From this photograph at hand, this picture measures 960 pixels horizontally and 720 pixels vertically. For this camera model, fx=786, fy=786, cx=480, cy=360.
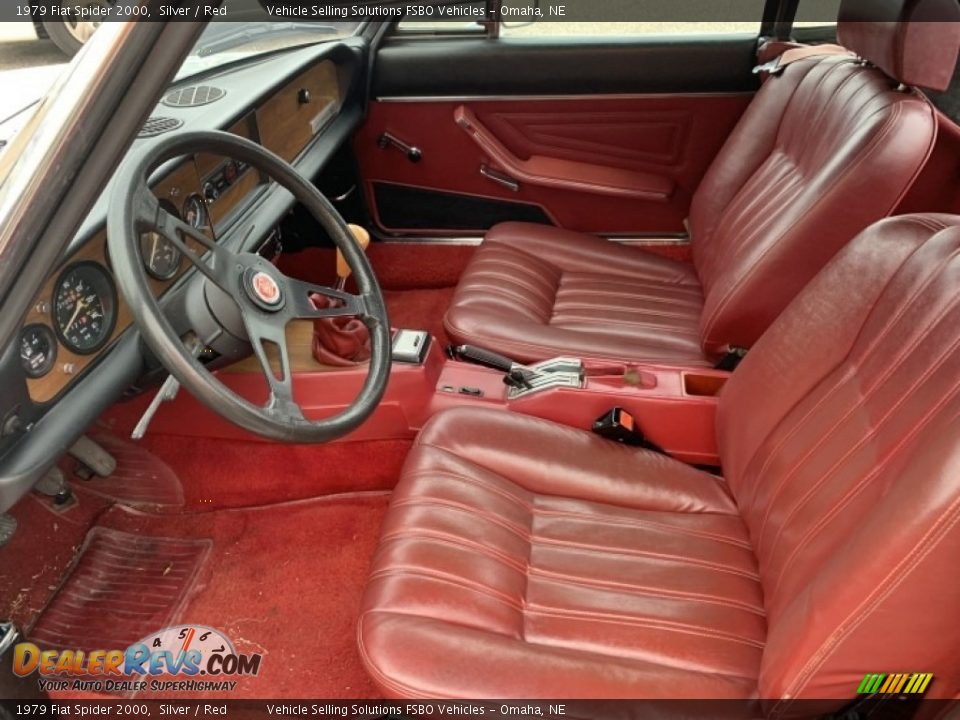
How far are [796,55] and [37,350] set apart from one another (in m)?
1.72

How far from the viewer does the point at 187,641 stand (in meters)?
1.55

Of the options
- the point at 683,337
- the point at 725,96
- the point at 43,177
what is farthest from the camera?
the point at 725,96

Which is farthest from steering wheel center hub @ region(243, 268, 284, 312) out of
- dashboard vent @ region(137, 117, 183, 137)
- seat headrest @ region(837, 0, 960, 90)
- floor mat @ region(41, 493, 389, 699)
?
seat headrest @ region(837, 0, 960, 90)

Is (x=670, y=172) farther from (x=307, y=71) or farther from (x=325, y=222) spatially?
(x=325, y=222)

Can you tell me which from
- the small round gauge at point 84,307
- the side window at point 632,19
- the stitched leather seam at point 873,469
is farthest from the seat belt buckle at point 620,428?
the side window at point 632,19

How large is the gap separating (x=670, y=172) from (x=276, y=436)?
5.63ft

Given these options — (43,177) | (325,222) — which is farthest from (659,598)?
(43,177)

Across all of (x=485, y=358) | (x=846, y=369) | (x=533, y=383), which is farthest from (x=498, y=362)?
(x=846, y=369)

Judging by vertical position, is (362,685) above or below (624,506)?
below

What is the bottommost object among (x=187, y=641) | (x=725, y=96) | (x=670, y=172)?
(x=187, y=641)

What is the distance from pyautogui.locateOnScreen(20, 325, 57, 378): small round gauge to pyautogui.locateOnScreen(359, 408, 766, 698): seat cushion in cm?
54

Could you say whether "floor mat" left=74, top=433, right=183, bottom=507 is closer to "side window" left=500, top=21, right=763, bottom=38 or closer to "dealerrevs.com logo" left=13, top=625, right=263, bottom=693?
"dealerrevs.com logo" left=13, top=625, right=263, bottom=693

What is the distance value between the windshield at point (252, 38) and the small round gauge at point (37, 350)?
0.90 m

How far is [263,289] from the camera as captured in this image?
46.3 inches
